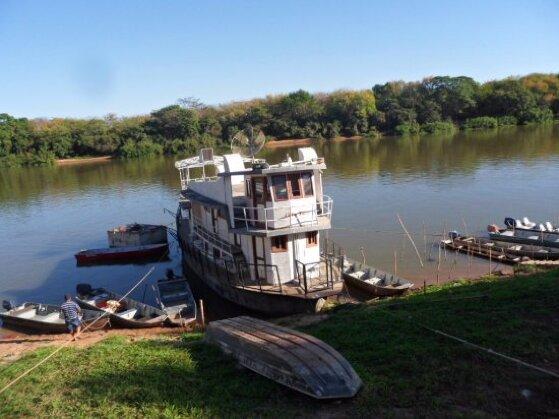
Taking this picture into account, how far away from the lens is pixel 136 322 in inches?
744

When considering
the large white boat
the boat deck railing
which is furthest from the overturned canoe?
the boat deck railing

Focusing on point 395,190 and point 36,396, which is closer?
point 36,396

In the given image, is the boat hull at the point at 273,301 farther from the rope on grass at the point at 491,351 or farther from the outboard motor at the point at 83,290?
the outboard motor at the point at 83,290

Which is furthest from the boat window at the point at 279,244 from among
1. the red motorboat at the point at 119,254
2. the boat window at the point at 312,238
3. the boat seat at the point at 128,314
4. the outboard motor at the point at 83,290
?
the red motorboat at the point at 119,254

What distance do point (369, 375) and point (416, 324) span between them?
3.42 m

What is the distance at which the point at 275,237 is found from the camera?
705 inches

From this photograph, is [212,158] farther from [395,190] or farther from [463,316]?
[395,190]

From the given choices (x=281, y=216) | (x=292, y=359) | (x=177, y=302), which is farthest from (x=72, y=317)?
(x=292, y=359)

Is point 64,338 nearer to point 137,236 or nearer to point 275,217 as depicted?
point 275,217

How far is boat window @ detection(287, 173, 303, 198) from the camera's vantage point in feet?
58.3

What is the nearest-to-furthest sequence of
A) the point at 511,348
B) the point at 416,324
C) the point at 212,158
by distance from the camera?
1. the point at 511,348
2. the point at 416,324
3. the point at 212,158

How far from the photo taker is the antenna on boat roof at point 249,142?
70.0ft

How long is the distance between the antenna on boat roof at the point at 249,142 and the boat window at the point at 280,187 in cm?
381

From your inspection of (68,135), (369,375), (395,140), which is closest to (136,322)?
(369,375)
